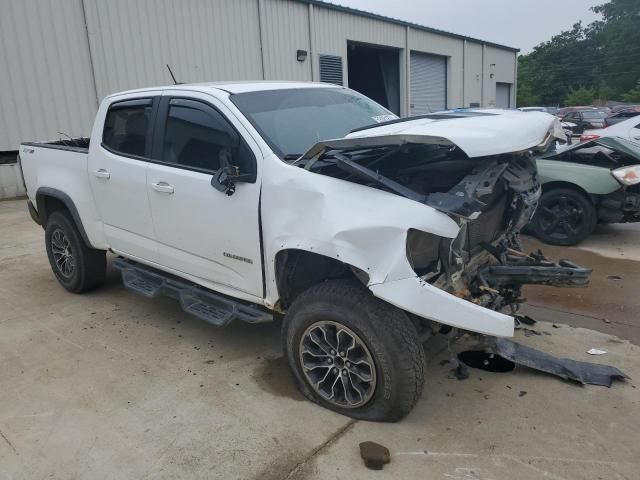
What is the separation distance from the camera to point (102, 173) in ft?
14.4

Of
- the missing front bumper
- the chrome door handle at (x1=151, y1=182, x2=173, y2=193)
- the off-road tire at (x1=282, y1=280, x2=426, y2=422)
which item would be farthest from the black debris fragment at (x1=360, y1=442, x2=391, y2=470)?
the chrome door handle at (x1=151, y1=182, x2=173, y2=193)

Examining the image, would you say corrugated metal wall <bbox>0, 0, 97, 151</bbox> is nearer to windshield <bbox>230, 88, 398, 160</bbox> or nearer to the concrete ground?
the concrete ground

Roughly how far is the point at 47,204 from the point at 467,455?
459 centimetres

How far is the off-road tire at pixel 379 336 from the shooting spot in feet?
9.06

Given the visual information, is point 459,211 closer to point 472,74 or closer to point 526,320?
point 526,320

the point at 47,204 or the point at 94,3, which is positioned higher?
the point at 94,3

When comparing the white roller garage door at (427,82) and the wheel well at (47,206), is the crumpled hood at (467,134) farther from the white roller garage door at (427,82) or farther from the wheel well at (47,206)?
the white roller garage door at (427,82)

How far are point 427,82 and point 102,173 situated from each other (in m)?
20.1

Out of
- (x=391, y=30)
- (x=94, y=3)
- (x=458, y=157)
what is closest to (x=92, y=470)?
(x=458, y=157)

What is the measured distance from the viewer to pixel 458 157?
3.20 m

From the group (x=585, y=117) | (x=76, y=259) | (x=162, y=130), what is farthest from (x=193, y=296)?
(x=585, y=117)

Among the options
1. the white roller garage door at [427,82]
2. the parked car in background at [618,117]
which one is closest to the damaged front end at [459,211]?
the parked car in background at [618,117]

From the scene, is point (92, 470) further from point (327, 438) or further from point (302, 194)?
point (302, 194)

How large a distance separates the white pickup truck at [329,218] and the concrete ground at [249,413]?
325mm
